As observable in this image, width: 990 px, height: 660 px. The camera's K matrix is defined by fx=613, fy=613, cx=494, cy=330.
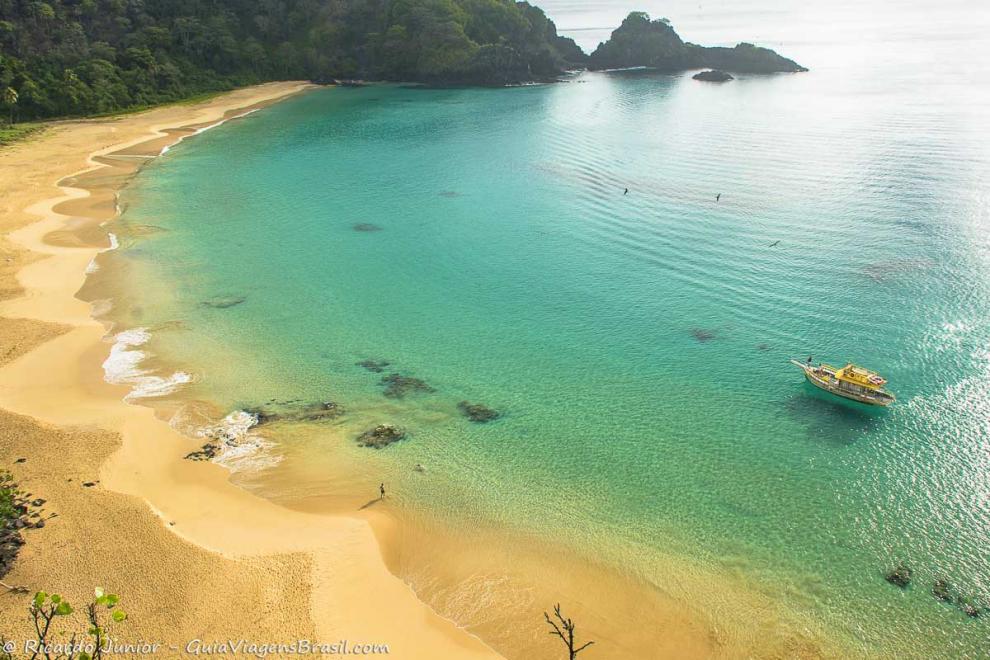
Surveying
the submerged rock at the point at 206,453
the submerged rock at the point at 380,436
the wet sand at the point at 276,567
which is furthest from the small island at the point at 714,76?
the submerged rock at the point at 206,453

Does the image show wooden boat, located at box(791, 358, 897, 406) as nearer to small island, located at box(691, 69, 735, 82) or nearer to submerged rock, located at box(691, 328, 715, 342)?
submerged rock, located at box(691, 328, 715, 342)

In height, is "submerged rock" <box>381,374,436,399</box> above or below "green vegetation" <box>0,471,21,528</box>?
below

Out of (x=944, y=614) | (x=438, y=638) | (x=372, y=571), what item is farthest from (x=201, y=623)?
(x=944, y=614)

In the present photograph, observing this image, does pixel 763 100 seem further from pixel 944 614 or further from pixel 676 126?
pixel 944 614

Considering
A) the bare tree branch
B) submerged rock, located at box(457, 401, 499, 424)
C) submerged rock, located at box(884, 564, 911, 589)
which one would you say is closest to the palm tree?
submerged rock, located at box(457, 401, 499, 424)

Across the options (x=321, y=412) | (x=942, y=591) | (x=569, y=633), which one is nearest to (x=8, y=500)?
(x=321, y=412)

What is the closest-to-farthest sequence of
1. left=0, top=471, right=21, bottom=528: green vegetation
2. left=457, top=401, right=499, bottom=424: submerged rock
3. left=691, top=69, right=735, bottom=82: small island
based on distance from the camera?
left=0, top=471, right=21, bottom=528: green vegetation
left=457, top=401, right=499, bottom=424: submerged rock
left=691, top=69, right=735, bottom=82: small island

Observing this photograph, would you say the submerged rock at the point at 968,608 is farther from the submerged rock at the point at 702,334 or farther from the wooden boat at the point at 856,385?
the submerged rock at the point at 702,334
